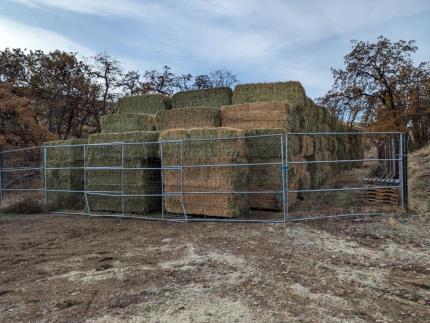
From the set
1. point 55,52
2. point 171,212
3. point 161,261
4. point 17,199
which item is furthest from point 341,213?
point 55,52

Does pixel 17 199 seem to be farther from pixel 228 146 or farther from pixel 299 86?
pixel 299 86

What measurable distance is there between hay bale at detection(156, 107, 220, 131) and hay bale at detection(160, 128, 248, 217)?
143 cm

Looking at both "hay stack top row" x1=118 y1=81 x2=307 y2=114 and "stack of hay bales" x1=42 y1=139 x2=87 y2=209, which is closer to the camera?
"hay stack top row" x1=118 y1=81 x2=307 y2=114

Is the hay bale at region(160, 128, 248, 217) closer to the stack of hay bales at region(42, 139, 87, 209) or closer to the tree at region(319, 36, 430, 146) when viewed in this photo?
the stack of hay bales at region(42, 139, 87, 209)

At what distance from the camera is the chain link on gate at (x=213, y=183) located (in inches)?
290

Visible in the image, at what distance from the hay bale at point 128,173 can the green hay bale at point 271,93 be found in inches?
118

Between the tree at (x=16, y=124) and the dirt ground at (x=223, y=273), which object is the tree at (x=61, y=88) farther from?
the dirt ground at (x=223, y=273)

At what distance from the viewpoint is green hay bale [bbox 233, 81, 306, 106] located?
9781 mm

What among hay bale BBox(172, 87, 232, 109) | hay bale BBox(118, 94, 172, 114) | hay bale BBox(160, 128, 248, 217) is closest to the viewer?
hay bale BBox(160, 128, 248, 217)

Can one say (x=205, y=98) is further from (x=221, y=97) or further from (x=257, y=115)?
(x=257, y=115)

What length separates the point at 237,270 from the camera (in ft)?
14.7

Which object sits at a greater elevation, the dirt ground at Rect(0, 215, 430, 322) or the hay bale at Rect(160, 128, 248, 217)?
the hay bale at Rect(160, 128, 248, 217)

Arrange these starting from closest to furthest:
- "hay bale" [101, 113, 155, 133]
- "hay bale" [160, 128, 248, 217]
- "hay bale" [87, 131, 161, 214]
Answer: "hay bale" [160, 128, 248, 217] → "hay bale" [87, 131, 161, 214] → "hay bale" [101, 113, 155, 133]

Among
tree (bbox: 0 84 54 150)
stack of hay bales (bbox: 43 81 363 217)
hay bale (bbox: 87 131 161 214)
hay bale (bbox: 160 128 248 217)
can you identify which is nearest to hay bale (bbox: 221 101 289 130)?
stack of hay bales (bbox: 43 81 363 217)
